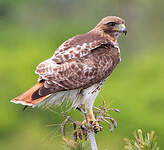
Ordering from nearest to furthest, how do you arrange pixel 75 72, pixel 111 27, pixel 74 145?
1. pixel 74 145
2. pixel 75 72
3. pixel 111 27

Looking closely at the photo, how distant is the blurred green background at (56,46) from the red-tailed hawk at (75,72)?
761 mm

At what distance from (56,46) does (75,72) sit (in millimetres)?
35071

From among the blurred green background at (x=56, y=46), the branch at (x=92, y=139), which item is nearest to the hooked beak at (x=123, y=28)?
the blurred green background at (x=56, y=46)

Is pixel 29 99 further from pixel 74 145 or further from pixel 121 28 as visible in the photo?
pixel 121 28

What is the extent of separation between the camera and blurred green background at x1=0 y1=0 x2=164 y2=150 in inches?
979

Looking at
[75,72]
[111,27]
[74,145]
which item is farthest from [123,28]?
[74,145]

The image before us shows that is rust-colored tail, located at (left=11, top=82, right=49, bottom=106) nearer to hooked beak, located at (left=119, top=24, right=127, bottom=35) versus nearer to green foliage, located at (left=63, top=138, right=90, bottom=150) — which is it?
green foliage, located at (left=63, top=138, right=90, bottom=150)

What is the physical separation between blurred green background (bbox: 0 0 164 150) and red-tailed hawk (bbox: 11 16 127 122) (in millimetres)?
761

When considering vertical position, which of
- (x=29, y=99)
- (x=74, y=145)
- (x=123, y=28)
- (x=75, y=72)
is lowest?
(x=74, y=145)

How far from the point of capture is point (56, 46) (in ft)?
137

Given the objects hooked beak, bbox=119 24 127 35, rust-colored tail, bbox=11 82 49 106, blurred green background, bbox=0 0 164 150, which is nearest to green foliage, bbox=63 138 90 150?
blurred green background, bbox=0 0 164 150

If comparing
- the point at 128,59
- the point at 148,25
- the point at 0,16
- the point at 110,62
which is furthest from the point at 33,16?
the point at 110,62

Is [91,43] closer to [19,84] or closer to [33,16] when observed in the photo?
[19,84]

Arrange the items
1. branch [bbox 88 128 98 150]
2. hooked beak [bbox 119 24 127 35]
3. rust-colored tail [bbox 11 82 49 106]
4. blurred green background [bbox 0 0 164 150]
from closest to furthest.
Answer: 1. branch [bbox 88 128 98 150]
2. rust-colored tail [bbox 11 82 49 106]
3. hooked beak [bbox 119 24 127 35]
4. blurred green background [bbox 0 0 164 150]
